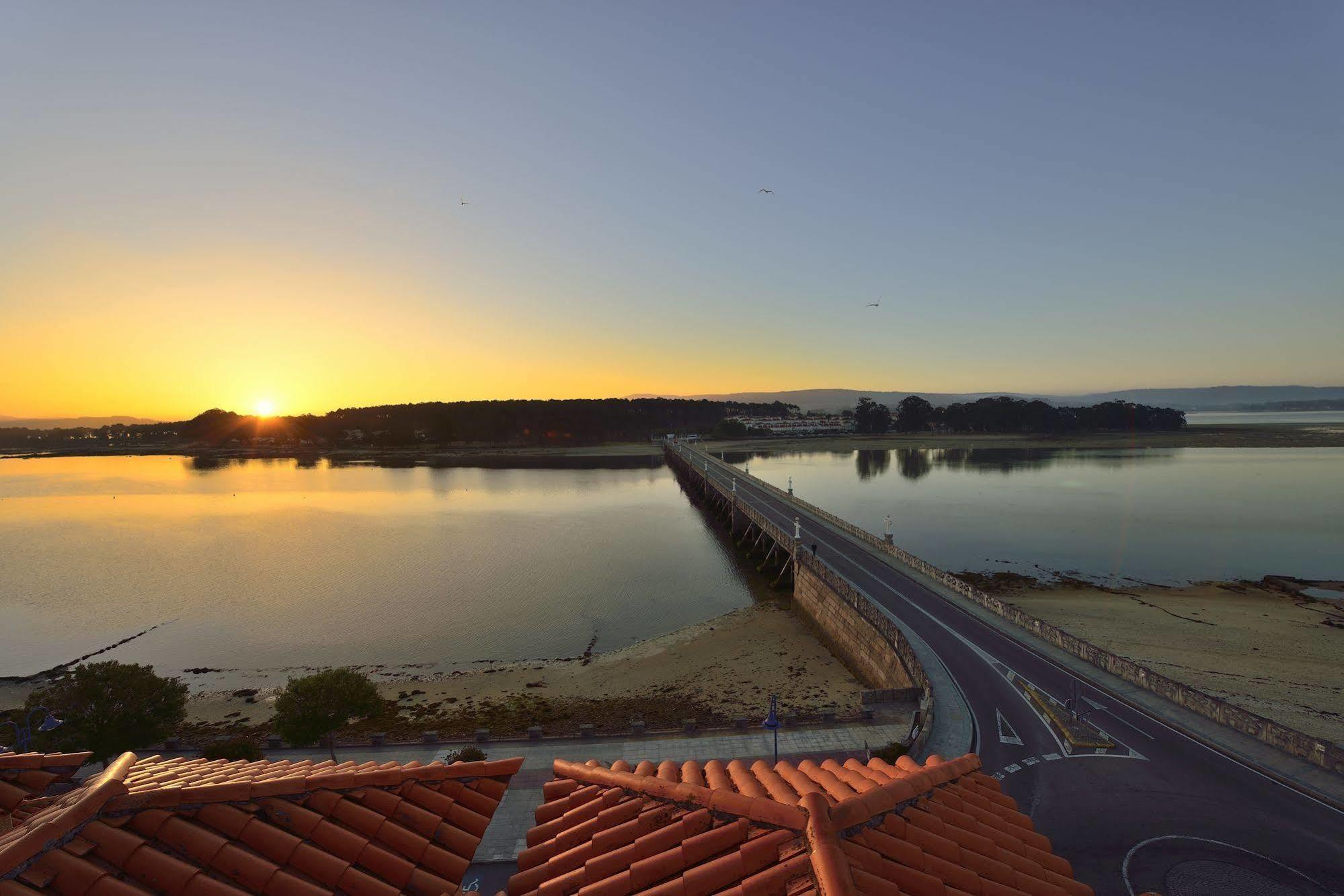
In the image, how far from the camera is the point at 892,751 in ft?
51.2

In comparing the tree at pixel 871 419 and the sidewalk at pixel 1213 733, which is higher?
the tree at pixel 871 419

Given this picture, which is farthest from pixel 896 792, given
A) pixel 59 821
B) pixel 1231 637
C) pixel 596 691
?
pixel 1231 637

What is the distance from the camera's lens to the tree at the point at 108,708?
17.4 m

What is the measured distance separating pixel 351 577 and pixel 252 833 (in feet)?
152

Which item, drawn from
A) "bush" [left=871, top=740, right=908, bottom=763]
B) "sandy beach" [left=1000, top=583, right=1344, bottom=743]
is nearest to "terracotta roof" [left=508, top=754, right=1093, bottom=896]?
"bush" [left=871, top=740, right=908, bottom=763]

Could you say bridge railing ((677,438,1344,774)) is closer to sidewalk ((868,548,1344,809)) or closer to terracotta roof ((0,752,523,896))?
sidewalk ((868,548,1344,809))

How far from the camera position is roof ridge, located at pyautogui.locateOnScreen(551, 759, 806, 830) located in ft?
14.9

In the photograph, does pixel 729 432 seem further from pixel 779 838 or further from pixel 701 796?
pixel 779 838

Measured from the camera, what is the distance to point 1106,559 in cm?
4462

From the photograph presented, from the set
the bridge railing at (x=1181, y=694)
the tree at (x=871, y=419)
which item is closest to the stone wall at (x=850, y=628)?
the bridge railing at (x=1181, y=694)

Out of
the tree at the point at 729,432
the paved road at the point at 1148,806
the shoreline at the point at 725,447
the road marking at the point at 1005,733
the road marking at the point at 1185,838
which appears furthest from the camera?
the tree at the point at 729,432

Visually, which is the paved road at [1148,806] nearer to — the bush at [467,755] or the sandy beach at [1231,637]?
the sandy beach at [1231,637]

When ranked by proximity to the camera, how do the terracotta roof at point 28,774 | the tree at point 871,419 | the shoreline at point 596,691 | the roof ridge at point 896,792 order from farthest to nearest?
the tree at point 871,419
the shoreline at point 596,691
the terracotta roof at point 28,774
the roof ridge at point 896,792

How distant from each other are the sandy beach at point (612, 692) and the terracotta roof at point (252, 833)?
45.6 feet
